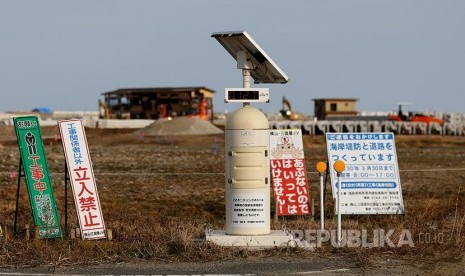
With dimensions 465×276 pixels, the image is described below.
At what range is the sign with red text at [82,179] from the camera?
1262 centimetres

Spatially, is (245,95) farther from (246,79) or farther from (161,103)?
(161,103)

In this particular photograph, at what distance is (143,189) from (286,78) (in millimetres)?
11069

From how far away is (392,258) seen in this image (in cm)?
1145

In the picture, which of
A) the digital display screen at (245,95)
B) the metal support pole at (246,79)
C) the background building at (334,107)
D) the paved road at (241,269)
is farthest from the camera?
the background building at (334,107)

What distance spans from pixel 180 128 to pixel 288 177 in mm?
39635

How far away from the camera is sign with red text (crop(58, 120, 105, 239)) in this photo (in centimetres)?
1262

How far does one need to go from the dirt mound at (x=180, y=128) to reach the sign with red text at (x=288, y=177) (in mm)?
37284

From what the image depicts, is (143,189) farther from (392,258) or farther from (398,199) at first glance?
(392,258)

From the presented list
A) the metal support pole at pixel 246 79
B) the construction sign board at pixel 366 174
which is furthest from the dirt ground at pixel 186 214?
the metal support pole at pixel 246 79

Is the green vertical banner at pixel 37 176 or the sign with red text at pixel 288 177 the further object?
the sign with red text at pixel 288 177

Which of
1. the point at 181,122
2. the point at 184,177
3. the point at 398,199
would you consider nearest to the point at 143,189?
the point at 184,177

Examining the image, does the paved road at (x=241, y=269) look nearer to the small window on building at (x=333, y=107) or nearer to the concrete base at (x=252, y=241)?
the concrete base at (x=252, y=241)

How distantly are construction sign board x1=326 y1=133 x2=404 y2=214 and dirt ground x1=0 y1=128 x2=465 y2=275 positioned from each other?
32 cm

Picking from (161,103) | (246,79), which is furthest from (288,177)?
(161,103)
